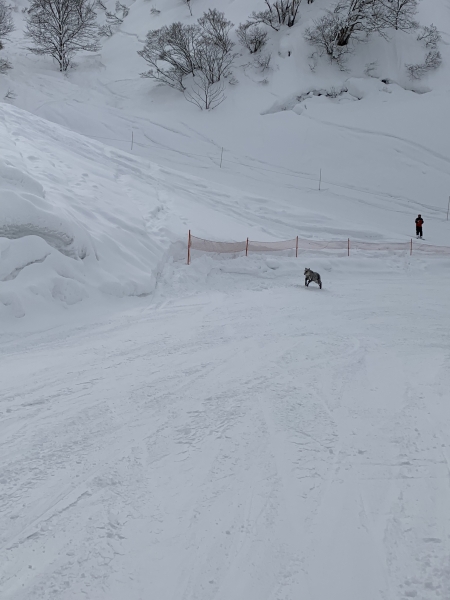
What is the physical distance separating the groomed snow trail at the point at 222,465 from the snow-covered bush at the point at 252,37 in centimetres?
3633

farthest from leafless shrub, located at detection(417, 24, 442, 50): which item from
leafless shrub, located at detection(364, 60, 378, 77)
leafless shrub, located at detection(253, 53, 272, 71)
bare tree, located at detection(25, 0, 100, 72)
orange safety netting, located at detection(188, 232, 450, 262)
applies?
bare tree, located at detection(25, 0, 100, 72)

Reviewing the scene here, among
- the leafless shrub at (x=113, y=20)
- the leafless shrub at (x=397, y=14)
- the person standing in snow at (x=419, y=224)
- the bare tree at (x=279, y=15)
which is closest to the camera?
the person standing in snow at (x=419, y=224)

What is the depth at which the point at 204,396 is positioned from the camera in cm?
595

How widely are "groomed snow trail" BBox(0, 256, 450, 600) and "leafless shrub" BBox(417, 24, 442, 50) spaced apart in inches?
1373

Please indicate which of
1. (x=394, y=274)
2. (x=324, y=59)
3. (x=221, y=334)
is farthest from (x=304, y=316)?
(x=324, y=59)

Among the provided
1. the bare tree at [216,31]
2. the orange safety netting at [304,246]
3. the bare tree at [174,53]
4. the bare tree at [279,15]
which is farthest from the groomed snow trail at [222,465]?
the bare tree at [279,15]

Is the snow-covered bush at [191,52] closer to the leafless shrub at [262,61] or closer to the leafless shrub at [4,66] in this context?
the leafless shrub at [262,61]

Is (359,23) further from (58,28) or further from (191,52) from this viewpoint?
(58,28)

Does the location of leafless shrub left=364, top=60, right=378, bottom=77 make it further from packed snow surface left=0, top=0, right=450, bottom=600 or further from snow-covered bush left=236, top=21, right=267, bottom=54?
packed snow surface left=0, top=0, right=450, bottom=600

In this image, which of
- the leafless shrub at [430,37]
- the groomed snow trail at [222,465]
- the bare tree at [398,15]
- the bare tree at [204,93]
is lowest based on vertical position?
the groomed snow trail at [222,465]

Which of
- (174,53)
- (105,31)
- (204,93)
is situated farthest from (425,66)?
(105,31)

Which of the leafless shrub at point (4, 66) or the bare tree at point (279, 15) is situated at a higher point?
the bare tree at point (279, 15)

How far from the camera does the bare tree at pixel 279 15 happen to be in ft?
129

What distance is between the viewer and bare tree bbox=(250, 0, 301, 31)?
39.4 metres
